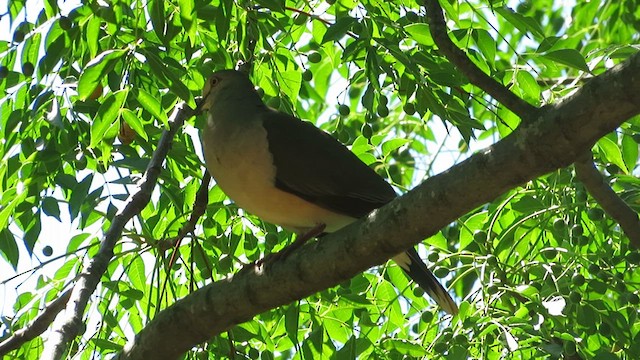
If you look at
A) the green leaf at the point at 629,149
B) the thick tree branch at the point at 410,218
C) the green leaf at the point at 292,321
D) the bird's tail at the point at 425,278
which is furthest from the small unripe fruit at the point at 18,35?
the green leaf at the point at 629,149

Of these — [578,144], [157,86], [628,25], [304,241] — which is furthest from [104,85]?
[628,25]

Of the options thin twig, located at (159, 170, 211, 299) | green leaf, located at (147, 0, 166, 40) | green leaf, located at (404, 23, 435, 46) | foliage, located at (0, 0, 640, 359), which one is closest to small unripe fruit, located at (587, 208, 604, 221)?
foliage, located at (0, 0, 640, 359)

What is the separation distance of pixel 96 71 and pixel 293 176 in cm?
98

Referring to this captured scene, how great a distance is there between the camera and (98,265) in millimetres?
3369

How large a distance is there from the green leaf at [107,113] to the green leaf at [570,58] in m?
1.55

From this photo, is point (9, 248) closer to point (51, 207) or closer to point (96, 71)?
point (51, 207)

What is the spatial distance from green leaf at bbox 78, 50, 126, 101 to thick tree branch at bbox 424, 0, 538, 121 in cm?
112

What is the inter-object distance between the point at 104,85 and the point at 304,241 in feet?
3.40

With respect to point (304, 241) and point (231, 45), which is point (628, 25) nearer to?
point (231, 45)

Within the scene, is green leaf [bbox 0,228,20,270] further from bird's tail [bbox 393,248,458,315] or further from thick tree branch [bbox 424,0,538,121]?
thick tree branch [bbox 424,0,538,121]

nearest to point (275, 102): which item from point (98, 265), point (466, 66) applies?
point (98, 265)

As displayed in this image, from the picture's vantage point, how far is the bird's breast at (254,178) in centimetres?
402

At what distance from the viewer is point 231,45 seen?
461 centimetres

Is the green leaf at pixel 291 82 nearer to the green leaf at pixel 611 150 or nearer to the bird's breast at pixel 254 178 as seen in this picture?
the bird's breast at pixel 254 178
